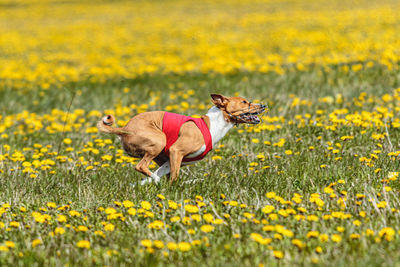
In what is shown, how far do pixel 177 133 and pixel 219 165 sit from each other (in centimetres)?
92

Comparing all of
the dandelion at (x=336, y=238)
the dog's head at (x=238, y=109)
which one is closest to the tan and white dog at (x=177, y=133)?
the dog's head at (x=238, y=109)

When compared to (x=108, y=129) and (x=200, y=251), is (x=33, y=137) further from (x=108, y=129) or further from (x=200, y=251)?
(x=200, y=251)

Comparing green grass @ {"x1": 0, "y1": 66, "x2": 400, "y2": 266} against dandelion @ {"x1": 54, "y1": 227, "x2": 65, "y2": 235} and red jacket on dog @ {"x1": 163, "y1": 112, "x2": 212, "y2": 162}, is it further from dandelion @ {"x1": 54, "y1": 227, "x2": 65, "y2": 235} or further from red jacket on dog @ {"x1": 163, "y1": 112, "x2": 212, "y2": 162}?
red jacket on dog @ {"x1": 163, "y1": 112, "x2": 212, "y2": 162}

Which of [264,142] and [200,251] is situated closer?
[200,251]

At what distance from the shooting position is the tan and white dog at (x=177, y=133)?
4.14 metres

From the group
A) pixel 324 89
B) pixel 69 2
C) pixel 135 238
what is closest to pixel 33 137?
pixel 135 238

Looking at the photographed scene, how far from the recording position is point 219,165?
5.00 metres

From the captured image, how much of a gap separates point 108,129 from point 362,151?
269 centimetres

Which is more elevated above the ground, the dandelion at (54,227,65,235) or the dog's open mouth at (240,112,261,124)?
the dog's open mouth at (240,112,261,124)

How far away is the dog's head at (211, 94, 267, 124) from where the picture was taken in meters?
4.27

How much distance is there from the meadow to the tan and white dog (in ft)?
0.76

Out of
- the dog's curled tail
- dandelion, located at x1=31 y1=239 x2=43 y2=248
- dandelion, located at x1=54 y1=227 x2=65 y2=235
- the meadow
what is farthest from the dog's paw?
dandelion, located at x1=31 y1=239 x2=43 y2=248

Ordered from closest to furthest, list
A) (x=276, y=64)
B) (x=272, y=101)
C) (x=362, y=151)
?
(x=362, y=151)
(x=272, y=101)
(x=276, y=64)

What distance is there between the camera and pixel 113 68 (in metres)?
11.5
